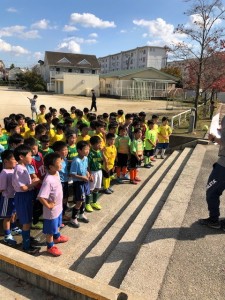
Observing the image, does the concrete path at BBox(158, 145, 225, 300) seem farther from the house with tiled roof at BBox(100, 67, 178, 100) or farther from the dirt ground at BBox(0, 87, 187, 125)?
the house with tiled roof at BBox(100, 67, 178, 100)

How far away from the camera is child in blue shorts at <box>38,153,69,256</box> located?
3562mm

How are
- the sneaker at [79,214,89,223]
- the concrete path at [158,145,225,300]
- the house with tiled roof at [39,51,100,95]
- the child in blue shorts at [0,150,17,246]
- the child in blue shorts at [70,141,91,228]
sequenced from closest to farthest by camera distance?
the concrete path at [158,145,225,300] → the child in blue shorts at [0,150,17,246] → the child in blue shorts at [70,141,91,228] → the sneaker at [79,214,89,223] → the house with tiled roof at [39,51,100,95]

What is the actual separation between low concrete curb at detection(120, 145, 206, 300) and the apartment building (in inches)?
2520

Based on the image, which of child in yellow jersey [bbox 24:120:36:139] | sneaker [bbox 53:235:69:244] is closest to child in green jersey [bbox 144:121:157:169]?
child in yellow jersey [bbox 24:120:36:139]

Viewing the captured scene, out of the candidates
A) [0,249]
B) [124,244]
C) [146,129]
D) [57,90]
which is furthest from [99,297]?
[57,90]

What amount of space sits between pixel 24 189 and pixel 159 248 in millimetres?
1897

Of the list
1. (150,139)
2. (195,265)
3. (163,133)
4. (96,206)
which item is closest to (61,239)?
(96,206)

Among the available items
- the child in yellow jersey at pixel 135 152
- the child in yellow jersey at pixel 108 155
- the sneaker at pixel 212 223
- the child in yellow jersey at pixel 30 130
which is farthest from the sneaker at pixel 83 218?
the child in yellow jersey at pixel 30 130

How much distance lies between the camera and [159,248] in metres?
3.56

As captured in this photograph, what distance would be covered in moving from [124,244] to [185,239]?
842 mm

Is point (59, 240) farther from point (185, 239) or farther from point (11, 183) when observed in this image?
point (185, 239)

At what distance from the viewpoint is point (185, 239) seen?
385cm

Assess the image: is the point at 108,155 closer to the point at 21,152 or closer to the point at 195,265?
the point at 21,152

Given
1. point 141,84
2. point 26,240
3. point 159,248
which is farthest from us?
point 141,84
